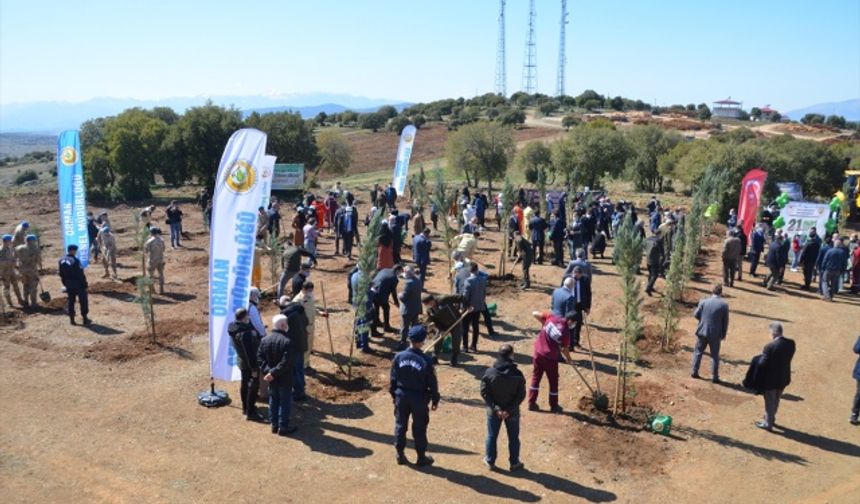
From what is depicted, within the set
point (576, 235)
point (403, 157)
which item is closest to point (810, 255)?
point (576, 235)

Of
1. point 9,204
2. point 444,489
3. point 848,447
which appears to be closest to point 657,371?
point 848,447

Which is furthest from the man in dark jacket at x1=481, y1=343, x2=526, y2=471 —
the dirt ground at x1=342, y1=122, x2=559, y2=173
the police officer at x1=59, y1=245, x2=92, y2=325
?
the dirt ground at x1=342, y1=122, x2=559, y2=173

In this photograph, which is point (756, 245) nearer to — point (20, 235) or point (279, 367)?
point (279, 367)

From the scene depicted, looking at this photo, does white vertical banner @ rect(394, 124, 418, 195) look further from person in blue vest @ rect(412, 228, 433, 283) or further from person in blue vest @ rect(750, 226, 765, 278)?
person in blue vest @ rect(750, 226, 765, 278)

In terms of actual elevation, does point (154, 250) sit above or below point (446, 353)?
above

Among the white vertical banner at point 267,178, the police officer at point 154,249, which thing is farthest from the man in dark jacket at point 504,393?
the police officer at point 154,249

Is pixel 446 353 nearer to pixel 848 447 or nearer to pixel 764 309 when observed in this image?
pixel 848 447

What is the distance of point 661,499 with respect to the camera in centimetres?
779

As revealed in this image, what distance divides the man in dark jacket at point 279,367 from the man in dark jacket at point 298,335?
0.55 m

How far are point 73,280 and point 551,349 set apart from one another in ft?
32.6

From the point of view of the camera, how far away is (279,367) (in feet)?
28.0

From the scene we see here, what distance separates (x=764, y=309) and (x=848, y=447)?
7.26 meters

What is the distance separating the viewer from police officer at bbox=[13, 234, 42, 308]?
1452cm

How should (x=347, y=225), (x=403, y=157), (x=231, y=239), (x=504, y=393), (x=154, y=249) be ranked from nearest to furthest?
(x=504, y=393), (x=231, y=239), (x=154, y=249), (x=347, y=225), (x=403, y=157)
